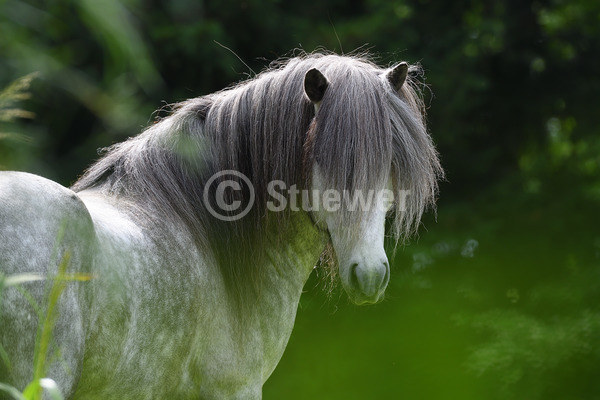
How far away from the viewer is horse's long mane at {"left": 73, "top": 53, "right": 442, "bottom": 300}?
6.50 feet

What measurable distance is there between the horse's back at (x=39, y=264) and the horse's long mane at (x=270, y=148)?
0.46 meters

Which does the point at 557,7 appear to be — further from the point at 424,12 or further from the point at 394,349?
the point at 394,349

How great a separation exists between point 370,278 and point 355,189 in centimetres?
25

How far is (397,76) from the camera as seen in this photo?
2.18m

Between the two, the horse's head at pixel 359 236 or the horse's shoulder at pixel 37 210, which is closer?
the horse's shoulder at pixel 37 210

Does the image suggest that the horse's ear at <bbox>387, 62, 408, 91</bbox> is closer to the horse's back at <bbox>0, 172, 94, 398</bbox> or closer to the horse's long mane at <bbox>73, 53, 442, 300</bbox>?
the horse's long mane at <bbox>73, 53, 442, 300</bbox>

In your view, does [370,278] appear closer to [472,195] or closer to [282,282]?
[282,282]

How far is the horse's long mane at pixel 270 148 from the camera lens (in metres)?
1.98

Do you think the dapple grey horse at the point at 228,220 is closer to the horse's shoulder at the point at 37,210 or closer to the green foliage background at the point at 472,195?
the horse's shoulder at the point at 37,210

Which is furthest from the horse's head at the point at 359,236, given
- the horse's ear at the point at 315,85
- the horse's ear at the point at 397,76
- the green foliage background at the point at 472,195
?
the green foliage background at the point at 472,195

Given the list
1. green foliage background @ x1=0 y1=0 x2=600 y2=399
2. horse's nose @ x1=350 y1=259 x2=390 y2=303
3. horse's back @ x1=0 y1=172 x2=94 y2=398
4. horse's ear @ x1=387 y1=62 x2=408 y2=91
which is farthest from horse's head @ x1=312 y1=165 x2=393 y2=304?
green foliage background @ x1=0 y1=0 x2=600 y2=399

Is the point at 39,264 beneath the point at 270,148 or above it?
above

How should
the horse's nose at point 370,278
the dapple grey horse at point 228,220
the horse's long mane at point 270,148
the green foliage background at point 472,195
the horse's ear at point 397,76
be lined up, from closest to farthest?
1. the dapple grey horse at point 228,220
2. the horse's nose at point 370,278
3. the horse's long mane at point 270,148
4. the horse's ear at point 397,76
5. the green foliage background at point 472,195

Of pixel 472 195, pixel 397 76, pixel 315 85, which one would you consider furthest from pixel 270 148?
pixel 472 195
